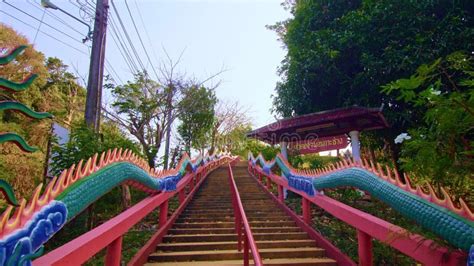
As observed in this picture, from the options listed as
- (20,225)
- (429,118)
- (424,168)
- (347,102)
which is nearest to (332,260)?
(424,168)

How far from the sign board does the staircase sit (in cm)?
253

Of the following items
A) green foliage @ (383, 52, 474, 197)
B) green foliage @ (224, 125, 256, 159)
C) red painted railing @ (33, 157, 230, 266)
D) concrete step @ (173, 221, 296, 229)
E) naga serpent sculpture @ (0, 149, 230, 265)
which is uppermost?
green foliage @ (224, 125, 256, 159)

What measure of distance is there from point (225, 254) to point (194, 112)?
41.9ft

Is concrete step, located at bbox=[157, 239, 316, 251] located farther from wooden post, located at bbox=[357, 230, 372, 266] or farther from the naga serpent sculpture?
the naga serpent sculpture

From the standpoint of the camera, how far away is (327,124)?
8.97 metres

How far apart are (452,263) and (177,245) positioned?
12.1 ft

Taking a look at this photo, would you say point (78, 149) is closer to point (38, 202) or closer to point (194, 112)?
point (38, 202)

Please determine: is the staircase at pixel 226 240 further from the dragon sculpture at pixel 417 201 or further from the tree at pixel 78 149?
the tree at pixel 78 149

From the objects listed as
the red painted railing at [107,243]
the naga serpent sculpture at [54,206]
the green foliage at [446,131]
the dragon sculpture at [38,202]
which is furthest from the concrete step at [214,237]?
the green foliage at [446,131]

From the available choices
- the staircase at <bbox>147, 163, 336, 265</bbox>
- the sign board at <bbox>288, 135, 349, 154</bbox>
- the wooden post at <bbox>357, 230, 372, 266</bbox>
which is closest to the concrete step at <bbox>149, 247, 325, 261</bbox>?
the staircase at <bbox>147, 163, 336, 265</bbox>

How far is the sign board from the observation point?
342 inches

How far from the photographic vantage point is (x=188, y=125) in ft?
65.5

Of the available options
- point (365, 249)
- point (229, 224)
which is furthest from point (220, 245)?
point (365, 249)

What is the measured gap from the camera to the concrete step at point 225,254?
432cm
